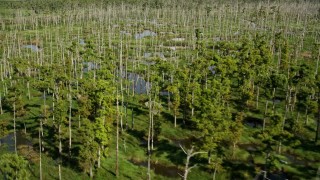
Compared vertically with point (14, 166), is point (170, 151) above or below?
Result: below

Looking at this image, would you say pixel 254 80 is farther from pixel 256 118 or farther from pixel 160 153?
pixel 160 153

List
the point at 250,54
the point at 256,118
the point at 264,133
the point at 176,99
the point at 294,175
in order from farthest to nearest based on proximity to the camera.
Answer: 1. the point at 250,54
2. the point at 256,118
3. the point at 176,99
4. the point at 294,175
5. the point at 264,133

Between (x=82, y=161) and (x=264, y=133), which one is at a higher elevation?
(x=264, y=133)

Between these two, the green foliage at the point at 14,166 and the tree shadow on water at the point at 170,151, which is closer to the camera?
the green foliage at the point at 14,166

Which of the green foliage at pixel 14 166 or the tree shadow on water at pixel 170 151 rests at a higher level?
the green foliage at pixel 14 166

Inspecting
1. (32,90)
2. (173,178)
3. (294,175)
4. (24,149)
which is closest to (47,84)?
(24,149)

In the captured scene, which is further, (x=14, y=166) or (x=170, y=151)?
(x=170, y=151)

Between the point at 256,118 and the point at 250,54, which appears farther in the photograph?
the point at 250,54

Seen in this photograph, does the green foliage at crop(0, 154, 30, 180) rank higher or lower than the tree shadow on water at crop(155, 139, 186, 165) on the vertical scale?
higher

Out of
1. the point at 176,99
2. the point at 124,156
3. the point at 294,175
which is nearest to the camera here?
the point at 294,175

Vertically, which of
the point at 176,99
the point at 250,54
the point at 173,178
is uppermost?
the point at 250,54

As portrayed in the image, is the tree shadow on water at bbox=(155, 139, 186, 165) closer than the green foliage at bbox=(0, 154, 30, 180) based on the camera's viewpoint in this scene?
No
